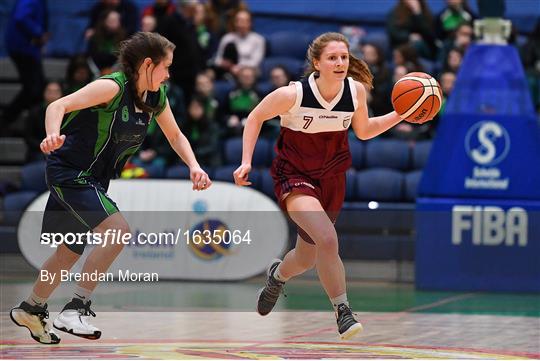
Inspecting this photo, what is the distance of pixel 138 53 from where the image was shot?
279 inches

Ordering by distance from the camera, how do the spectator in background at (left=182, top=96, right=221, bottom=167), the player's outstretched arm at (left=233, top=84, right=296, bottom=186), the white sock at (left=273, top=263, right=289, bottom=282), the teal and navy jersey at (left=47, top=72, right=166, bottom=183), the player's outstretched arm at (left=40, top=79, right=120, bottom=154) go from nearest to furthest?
the player's outstretched arm at (left=40, top=79, right=120, bottom=154), the teal and navy jersey at (left=47, top=72, right=166, bottom=183), the player's outstretched arm at (left=233, top=84, right=296, bottom=186), the white sock at (left=273, top=263, right=289, bottom=282), the spectator in background at (left=182, top=96, right=221, bottom=167)

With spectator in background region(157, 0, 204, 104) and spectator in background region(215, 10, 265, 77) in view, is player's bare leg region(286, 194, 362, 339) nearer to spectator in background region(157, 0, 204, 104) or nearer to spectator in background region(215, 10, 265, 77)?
spectator in background region(157, 0, 204, 104)

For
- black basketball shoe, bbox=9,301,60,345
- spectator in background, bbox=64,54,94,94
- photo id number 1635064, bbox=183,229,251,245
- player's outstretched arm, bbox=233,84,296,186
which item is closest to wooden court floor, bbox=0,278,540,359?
black basketball shoe, bbox=9,301,60,345

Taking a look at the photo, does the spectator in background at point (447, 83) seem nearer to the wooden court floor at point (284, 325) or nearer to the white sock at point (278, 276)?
the wooden court floor at point (284, 325)

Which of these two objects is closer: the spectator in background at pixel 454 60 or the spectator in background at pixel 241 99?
the spectator in background at pixel 454 60

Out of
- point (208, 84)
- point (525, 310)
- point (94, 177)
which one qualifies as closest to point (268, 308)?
point (94, 177)

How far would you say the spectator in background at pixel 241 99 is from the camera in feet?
45.4

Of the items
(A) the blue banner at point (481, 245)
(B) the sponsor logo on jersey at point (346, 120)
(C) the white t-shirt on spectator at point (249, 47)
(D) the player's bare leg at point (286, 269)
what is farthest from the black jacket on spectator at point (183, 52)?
(B) the sponsor logo on jersey at point (346, 120)

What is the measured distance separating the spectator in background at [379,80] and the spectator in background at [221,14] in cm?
218

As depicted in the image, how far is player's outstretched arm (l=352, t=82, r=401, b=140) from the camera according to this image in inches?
295

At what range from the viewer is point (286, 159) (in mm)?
7512

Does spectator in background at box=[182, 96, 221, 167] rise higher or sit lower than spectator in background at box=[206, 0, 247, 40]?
lower

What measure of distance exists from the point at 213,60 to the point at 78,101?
8.49m

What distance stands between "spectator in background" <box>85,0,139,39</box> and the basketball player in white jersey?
8211 millimetres
